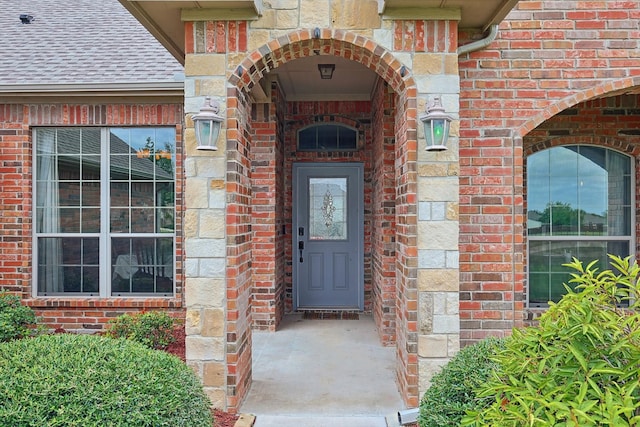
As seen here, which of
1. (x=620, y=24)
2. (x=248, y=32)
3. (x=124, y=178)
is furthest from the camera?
(x=124, y=178)

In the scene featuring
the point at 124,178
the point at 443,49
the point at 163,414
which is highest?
the point at 443,49

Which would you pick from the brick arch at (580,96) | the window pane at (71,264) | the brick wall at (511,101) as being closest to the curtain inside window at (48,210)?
the window pane at (71,264)

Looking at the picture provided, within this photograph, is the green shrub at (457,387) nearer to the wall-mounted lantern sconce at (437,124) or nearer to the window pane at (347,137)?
the wall-mounted lantern sconce at (437,124)

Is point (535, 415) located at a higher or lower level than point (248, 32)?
lower

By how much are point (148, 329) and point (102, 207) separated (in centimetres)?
190

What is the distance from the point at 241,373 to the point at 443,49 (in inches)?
119

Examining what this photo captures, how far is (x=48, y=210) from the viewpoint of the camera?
5.59 m

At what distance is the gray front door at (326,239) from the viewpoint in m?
6.83

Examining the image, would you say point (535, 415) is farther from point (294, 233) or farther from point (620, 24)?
point (294, 233)

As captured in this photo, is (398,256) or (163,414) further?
(398,256)

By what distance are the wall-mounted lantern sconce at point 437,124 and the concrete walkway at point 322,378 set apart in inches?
82.3

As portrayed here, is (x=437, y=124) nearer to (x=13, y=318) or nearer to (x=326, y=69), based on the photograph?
(x=326, y=69)

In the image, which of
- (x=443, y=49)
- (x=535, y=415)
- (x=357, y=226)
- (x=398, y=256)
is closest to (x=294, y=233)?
(x=357, y=226)

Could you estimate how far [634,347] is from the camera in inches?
55.0
